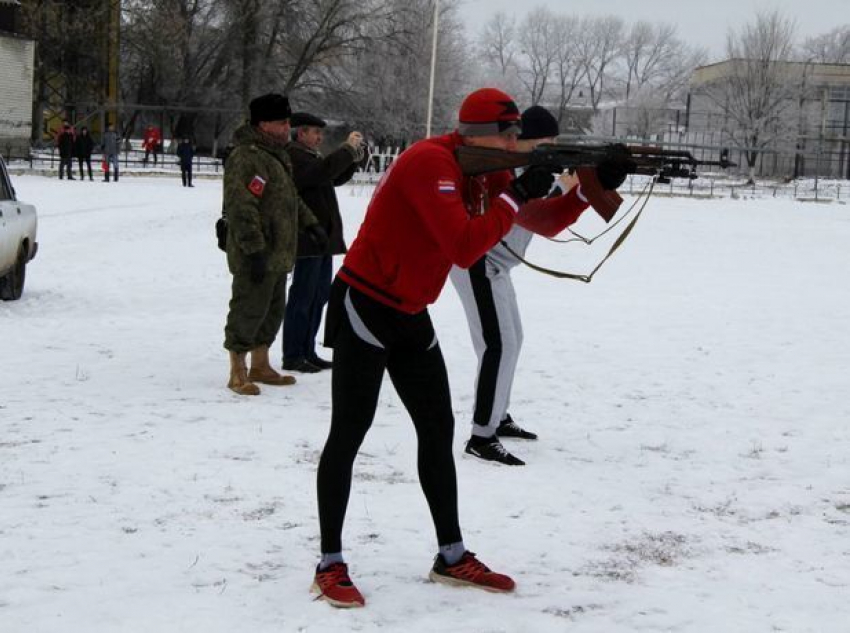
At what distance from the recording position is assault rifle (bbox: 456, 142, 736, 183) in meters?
4.62

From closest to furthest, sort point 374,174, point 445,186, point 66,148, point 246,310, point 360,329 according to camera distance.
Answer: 1. point 445,186
2. point 360,329
3. point 246,310
4. point 66,148
5. point 374,174

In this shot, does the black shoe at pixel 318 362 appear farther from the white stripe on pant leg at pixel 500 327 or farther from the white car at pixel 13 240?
the white car at pixel 13 240

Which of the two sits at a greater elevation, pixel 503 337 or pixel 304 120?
pixel 304 120

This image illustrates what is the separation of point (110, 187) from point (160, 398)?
1107 inches

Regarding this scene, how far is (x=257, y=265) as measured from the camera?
8.13m

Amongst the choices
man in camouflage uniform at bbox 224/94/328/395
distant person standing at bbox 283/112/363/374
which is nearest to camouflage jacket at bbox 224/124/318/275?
man in camouflage uniform at bbox 224/94/328/395

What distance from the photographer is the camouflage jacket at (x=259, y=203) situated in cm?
802

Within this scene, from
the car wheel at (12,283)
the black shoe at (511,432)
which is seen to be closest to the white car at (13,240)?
the car wheel at (12,283)

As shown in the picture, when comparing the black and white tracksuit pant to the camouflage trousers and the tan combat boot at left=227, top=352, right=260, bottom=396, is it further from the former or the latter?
the tan combat boot at left=227, top=352, right=260, bottom=396

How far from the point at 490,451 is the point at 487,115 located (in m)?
2.62

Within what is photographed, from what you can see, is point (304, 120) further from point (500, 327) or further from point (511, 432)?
point (511, 432)

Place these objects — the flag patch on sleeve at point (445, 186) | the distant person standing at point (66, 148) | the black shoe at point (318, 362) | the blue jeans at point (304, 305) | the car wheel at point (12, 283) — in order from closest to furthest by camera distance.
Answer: the flag patch on sleeve at point (445, 186), the blue jeans at point (304, 305), the black shoe at point (318, 362), the car wheel at point (12, 283), the distant person standing at point (66, 148)

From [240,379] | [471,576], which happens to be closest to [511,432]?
[240,379]

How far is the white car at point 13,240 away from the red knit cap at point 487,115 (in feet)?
28.2
